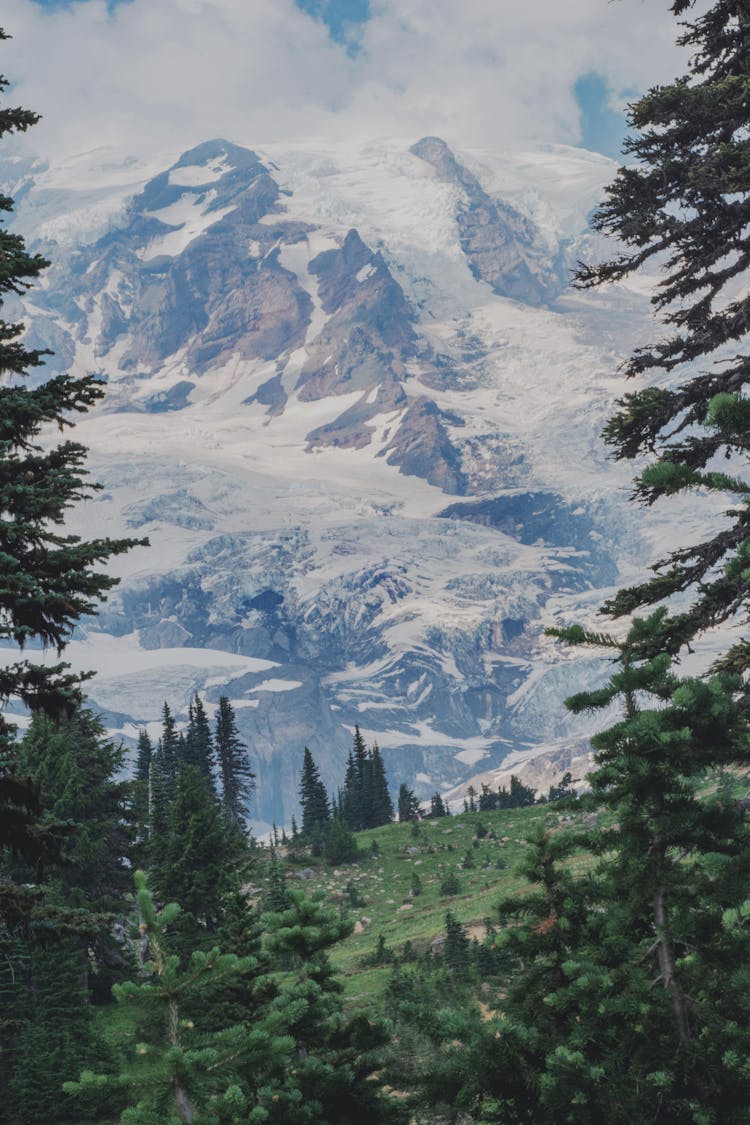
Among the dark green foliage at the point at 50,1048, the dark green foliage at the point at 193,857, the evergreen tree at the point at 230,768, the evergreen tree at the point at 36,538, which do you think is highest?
the evergreen tree at the point at 230,768

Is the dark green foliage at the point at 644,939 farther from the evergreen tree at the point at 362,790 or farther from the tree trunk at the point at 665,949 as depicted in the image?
the evergreen tree at the point at 362,790

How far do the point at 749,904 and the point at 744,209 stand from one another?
13055mm

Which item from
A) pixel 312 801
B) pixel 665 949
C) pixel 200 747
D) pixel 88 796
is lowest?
pixel 665 949

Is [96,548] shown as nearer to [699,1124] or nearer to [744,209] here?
[699,1124]

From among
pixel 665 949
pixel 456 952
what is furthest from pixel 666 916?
pixel 456 952

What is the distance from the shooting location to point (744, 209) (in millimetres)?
19531

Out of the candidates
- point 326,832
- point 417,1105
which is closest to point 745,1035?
point 417,1105

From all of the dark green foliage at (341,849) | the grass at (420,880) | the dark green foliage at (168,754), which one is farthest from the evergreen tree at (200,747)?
the dark green foliage at (341,849)

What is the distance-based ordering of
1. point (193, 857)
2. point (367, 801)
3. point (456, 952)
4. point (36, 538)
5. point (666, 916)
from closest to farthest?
point (666, 916) → point (36, 538) → point (456, 952) → point (193, 857) → point (367, 801)

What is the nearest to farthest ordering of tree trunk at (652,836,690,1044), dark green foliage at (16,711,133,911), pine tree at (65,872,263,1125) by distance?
pine tree at (65,872,263,1125), tree trunk at (652,836,690,1044), dark green foliage at (16,711,133,911)

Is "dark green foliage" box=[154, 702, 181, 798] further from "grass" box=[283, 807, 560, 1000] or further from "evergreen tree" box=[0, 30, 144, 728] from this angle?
"evergreen tree" box=[0, 30, 144, 728]

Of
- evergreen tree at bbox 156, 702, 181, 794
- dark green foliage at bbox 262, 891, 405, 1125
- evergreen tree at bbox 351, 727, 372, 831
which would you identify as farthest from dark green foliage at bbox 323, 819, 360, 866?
dark green foliage at bbox 262, 891, 405, 1125

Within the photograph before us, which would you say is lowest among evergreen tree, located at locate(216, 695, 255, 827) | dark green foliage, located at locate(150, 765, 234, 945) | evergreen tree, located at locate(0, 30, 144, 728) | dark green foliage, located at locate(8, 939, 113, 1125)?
dark green foliage, located at locate(8, 939, 113, 1125)

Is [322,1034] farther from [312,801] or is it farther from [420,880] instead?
[312,801]
